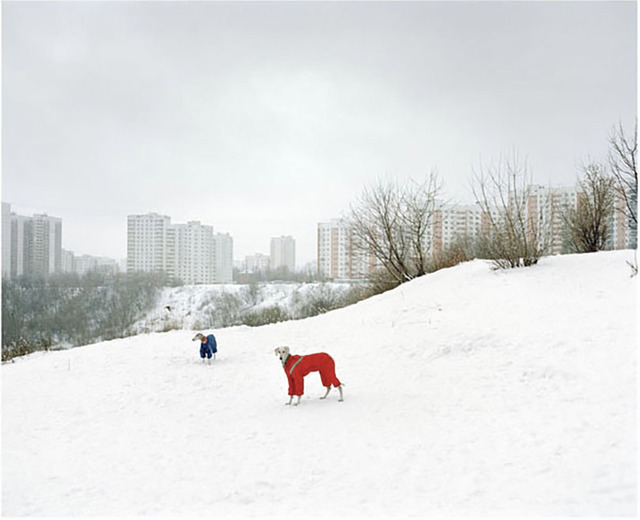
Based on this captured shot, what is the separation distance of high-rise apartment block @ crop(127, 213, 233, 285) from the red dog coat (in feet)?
138

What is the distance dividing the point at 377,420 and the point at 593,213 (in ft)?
40.8

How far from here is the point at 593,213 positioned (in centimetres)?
1424

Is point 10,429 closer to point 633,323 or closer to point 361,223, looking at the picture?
point 633,323

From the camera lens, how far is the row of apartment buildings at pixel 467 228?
553 inches

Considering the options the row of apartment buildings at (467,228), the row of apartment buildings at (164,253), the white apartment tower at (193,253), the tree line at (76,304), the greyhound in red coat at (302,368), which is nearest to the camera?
the greyhound in red coat at (302,368)

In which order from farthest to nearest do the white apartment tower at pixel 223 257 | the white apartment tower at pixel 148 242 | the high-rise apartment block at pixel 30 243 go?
the white apartment tower at pixel 223 257 → the white apartment tower at pixel 148 242 → the high-rise apartment block at pixel 30 243

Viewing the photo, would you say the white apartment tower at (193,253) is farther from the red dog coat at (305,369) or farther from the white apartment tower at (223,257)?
the red dog coat at (305,369)

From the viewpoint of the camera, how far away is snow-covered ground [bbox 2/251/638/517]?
383cm

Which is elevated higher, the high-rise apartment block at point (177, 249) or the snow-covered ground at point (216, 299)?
the high-rise apartment block at point (177, 249)

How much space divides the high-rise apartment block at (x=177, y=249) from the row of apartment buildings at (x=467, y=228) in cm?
1807

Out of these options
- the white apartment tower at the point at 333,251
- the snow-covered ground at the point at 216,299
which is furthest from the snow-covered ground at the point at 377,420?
the snow-covered ground at the point at 216,299

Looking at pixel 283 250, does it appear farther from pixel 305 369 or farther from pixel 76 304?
pixel 305 369

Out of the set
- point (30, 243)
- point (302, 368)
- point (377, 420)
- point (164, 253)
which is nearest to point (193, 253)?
point (164, 253)

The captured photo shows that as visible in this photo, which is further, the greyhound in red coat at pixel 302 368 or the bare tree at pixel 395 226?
the bare tree at pixel 395 226
